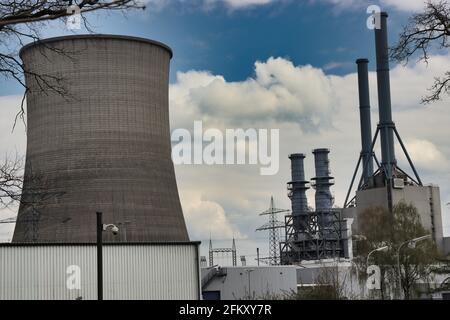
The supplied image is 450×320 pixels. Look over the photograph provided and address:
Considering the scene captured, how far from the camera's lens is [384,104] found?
2494 inches

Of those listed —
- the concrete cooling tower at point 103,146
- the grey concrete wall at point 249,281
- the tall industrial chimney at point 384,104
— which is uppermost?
the tall industrial chimney at point 384,104

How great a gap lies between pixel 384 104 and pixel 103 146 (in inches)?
1502

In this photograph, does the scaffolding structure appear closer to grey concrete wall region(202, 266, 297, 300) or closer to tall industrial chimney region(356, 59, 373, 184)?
tall industrial chimney region(356, 59, 373, 184)

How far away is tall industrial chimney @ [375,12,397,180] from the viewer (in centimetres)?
6241

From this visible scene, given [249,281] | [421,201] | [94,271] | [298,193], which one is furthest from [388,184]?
[94,271]

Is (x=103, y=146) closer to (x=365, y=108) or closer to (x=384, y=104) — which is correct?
(x=384, y=104)

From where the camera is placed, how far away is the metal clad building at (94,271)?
17.6 metres

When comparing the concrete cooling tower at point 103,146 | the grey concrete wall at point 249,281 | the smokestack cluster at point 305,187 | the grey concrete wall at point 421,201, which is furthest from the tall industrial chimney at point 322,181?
the concrete cooling tower at point 103,146

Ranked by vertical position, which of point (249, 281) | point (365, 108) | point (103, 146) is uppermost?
point (365, 108)

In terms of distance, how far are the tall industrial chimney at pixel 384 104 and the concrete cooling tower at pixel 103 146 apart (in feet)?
113

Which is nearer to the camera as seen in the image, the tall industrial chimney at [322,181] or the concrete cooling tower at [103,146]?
the concrete cooling tower at [103,146]

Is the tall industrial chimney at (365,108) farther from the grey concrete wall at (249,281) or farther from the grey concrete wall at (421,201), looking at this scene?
the grey concrete wall at (249,281)
